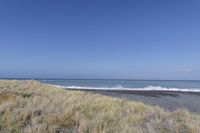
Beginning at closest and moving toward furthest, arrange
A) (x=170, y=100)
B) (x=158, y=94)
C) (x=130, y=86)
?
(x=170, y=100) → (x=158, y=94) → (x=130, y=86)

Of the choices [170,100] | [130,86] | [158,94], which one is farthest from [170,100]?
[130,86]

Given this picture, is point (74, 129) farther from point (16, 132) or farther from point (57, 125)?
point (16, 132)

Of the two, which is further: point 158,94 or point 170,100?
point 158,94

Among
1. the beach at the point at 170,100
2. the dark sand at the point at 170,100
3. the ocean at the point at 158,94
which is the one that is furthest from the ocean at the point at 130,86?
the beach at the point at 170,100

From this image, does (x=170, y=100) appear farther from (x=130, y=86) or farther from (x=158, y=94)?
(x=130, y=86)

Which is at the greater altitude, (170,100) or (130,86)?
(130,86)

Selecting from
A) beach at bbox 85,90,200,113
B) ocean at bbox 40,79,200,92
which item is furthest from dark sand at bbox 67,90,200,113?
ocean at bbox 40,79,200,92

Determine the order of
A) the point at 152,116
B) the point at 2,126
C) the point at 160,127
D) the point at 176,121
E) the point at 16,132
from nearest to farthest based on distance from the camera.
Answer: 1. the point at 16,132
2. the point at 2,126
3. the point at 160,127
4. the point at 176,121
5. the point at 152,116

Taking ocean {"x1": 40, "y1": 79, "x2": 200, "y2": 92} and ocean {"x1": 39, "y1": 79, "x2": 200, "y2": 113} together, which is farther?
ocean {"x1": 40, "y1": 79, "x2": 200, "y2": 92}

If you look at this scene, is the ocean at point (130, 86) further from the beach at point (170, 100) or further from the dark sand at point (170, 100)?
the beach at point (170, 100)

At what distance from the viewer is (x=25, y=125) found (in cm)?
573

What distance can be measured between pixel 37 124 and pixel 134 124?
265cm

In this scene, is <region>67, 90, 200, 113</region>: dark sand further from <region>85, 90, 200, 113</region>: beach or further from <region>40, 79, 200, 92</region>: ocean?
<region>40, 79, 200, 92</region>: ocean

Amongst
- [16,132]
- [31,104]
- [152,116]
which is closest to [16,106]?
[31,104]
